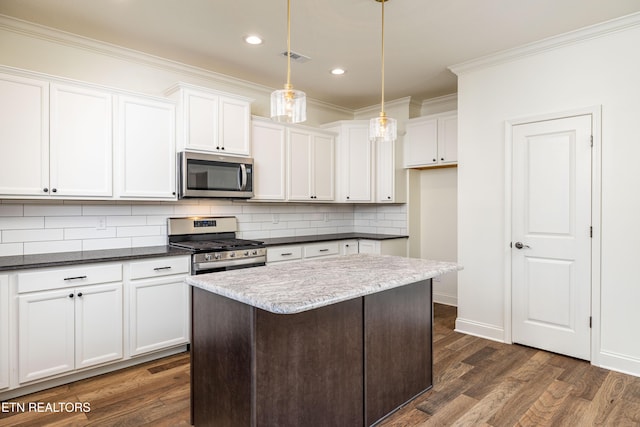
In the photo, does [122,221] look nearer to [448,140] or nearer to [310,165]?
[310,165]

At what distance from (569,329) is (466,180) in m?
1.57

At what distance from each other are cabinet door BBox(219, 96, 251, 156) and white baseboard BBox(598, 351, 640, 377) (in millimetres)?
3562

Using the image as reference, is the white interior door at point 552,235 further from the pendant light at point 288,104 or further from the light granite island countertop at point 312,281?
the pendant light at point 288,104

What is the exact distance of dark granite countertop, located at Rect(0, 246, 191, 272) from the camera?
2.52m

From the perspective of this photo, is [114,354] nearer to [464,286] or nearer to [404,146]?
[464,286]

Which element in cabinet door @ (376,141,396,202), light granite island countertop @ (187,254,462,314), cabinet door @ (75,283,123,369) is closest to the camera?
light granite island countertop @ (187,254,462,314)

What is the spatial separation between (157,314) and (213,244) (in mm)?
792

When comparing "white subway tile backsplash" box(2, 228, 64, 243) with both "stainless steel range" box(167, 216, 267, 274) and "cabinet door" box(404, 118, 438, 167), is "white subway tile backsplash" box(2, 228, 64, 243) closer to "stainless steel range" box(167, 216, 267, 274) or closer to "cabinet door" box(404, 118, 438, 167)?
"stainless steel range" box(167, 216, 267, 274)

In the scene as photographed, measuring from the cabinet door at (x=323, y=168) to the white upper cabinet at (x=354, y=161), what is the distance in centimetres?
11

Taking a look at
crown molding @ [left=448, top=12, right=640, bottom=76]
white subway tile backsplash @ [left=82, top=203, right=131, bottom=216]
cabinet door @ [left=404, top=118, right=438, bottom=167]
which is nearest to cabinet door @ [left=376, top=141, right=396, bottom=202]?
cabinet door @ [left=404, top=118, right=438, bottom=167]

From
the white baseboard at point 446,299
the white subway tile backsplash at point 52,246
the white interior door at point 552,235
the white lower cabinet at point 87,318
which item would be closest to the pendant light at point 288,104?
the white lower cabinet at point 87,318

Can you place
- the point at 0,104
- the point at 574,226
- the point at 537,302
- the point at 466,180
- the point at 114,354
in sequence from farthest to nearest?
the point at 466,180 < the point at 537,302 < the point at 574,226 < the point at 114,354 < the point at 0,104

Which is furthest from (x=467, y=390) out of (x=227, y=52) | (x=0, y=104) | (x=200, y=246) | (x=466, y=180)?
(x=0, y=104)

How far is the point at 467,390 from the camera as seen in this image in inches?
103
